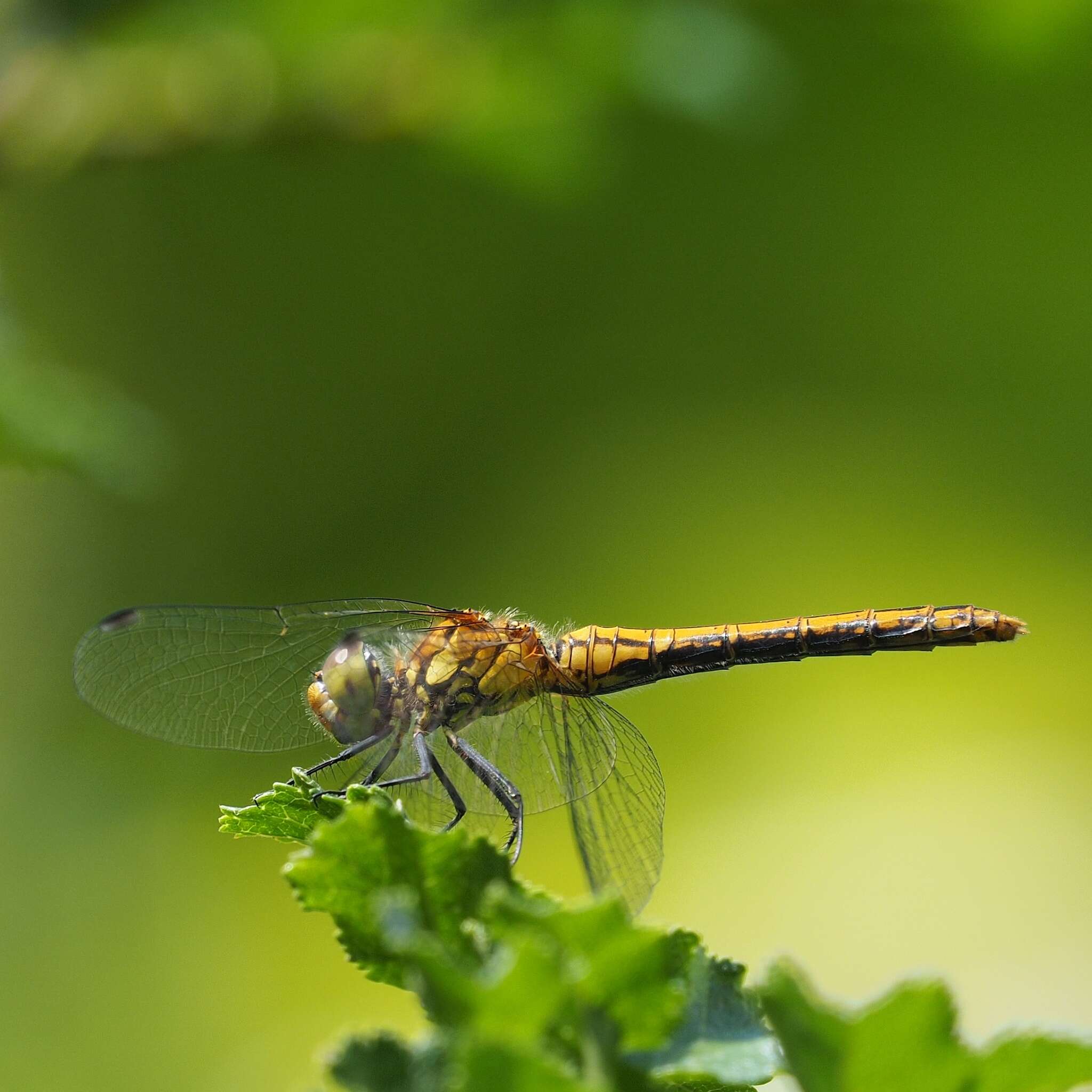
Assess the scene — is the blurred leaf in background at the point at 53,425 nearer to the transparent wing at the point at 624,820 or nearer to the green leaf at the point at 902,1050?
the transparent wing at the point at 624,820

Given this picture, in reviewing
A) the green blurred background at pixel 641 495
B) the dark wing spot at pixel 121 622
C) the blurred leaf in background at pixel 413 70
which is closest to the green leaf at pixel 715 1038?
the dark wing spot at pixel 121 622

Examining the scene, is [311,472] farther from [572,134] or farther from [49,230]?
[572,134]

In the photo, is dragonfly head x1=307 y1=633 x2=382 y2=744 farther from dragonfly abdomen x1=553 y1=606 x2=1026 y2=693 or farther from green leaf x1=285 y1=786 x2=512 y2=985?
green leaf x1=285 y1=786 x2=512 y2=985

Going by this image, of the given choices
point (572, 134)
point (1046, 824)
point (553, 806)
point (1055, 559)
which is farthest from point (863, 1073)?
point (1055, 559)

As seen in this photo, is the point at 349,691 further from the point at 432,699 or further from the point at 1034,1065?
the point at 1034,1065

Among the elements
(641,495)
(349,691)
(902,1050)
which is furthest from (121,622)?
(641,495)

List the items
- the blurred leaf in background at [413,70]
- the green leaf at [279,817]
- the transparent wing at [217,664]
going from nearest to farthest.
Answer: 1. the green leaf at [279,817]
2. the transparent wing at [217,664]
3. the blurred leaf in background at [413,70]
